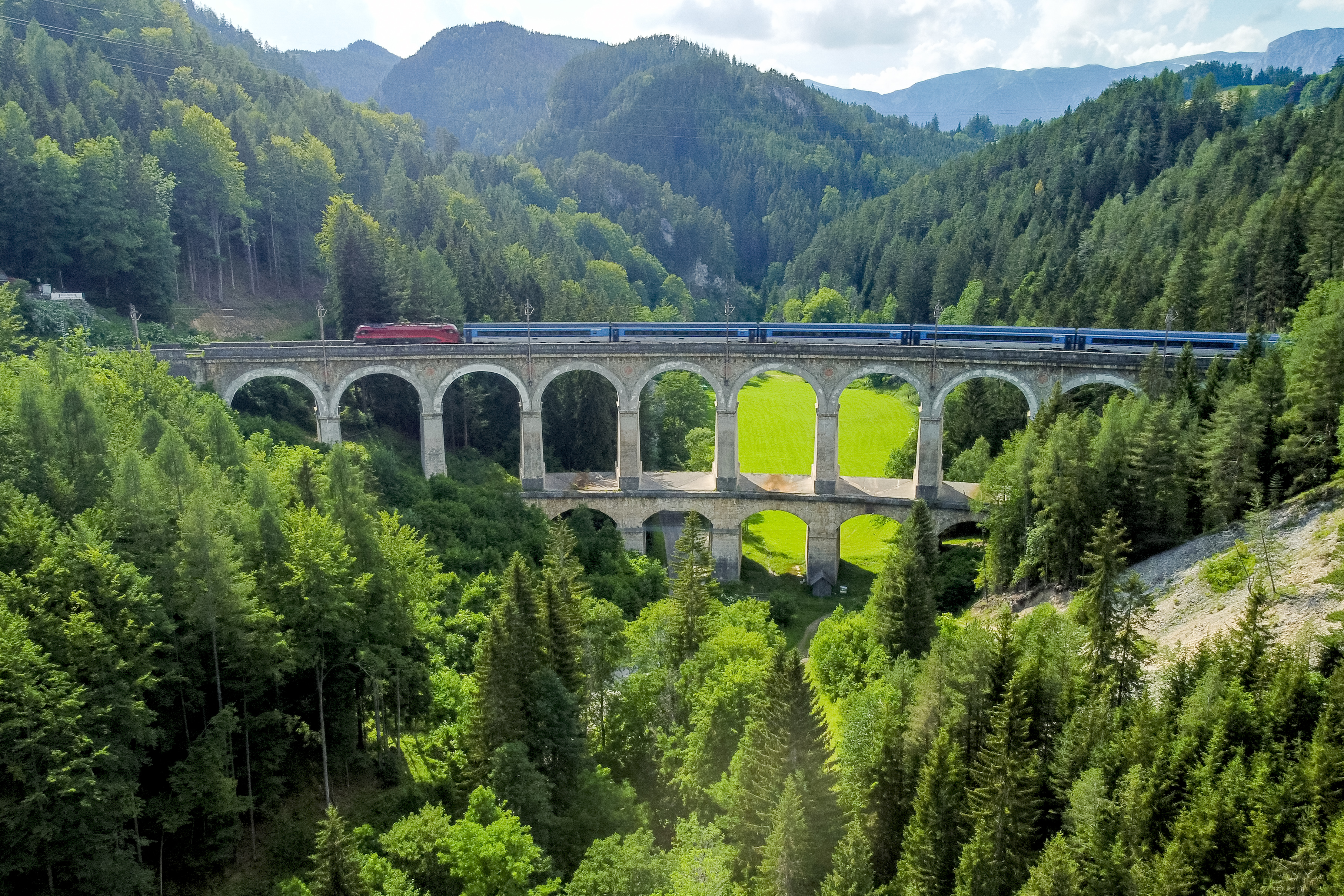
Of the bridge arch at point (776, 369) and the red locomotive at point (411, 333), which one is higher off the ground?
the red locomotive at point (411, 333)

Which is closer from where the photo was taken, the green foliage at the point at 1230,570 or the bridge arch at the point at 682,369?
the green foliage at the point at 1230,570

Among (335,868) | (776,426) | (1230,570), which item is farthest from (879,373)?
(335,868)

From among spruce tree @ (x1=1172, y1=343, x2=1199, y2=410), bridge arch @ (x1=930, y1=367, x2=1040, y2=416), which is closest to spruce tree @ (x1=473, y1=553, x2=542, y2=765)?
spruce tree @ (x1=1172, y1=343, x2=1199, y2=410)

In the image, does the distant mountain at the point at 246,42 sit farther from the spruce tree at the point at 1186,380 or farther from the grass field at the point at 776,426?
A: the spruce tree at the point at 1186,380

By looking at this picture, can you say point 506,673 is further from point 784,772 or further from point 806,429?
point 806,429

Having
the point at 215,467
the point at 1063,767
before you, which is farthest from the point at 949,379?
the point at 215,467

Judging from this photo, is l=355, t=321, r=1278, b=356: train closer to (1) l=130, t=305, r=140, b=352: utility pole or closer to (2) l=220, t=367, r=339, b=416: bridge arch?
(2) l=220, t=367, r=339, b=416: bridge arch

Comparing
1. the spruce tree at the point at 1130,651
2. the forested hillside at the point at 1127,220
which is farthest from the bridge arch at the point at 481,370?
the spruce tree at the point at 1130,651

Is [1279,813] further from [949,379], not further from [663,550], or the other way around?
[663,550]

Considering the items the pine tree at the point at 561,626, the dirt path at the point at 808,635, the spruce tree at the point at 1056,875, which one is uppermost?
the pine tree at the point at 561,626
